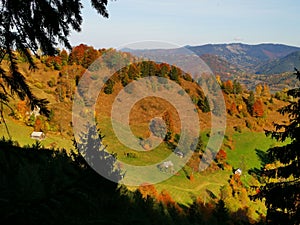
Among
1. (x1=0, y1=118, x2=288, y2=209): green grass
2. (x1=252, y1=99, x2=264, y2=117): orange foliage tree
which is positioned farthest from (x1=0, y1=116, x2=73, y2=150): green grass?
(x1=252, y1=99, x2=264, y2=117): orange foliage tree

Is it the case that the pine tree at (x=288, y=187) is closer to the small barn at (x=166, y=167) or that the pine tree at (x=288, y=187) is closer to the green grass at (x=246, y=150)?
the small barn at (x=166, y=167)

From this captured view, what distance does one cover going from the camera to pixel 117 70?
9925 centimetres

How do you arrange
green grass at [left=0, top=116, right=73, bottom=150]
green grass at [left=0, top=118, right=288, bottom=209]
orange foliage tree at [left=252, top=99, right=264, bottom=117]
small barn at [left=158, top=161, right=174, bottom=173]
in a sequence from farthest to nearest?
orange foliage tree at [left=252, top=99, right=264, bottom=117]
small barn at [left=158, top=161, right=174, bottom=173]
green grass at [left=0, top=118, right=288, bottom=209]
green grass at [left=0, top=116, right=73, bottom=150]

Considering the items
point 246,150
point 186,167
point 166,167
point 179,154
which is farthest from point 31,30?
point 246,150

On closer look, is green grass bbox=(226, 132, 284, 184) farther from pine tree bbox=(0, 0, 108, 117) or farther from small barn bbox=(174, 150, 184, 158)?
pine tree bbox=(0, 0, 108, 117)

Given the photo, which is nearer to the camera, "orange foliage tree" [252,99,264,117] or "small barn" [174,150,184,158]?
"small barn" [174,150,184,158]

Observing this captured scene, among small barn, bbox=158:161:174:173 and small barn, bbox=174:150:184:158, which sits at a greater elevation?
small barn, bbox=174:150:184:158

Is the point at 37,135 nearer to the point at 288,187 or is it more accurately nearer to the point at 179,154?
the point at 179,154

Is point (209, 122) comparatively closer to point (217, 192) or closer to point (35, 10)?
point (217, 192)

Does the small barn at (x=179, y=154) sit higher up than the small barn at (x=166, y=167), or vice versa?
the small barn at (x=179, y=154)

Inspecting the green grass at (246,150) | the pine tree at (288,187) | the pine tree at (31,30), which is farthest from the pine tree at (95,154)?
the green grass at (246,150)

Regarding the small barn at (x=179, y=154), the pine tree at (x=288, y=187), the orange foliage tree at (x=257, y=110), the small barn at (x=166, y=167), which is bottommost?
the small barn at (x=166, y=167)

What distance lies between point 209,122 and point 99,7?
8843 cm

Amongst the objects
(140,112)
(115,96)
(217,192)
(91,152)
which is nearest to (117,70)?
(115,96)
